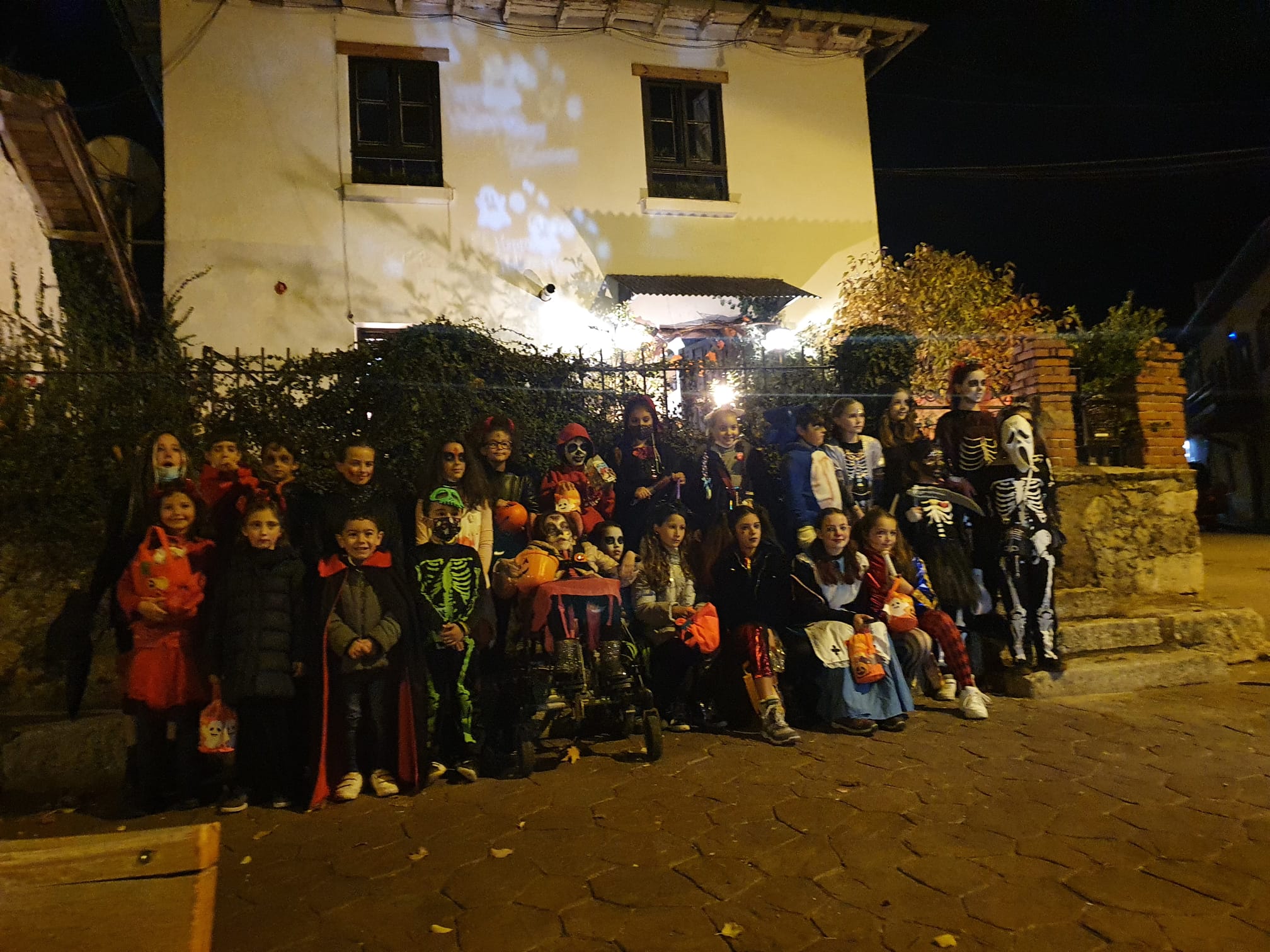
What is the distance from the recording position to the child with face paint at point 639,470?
5.95 meters

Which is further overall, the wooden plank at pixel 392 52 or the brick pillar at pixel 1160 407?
the wooden plank at pixel 392 52

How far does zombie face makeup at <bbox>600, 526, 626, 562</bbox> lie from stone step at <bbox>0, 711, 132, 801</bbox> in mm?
2943

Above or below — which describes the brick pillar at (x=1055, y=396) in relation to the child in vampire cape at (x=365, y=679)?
above

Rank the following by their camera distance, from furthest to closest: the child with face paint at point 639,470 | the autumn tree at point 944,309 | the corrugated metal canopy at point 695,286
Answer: the corrugated metal canopy at point 695,286 → the autumn tree at point 944,309 → the child with face paint at point 639,470

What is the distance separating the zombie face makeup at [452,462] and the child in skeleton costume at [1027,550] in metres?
3.93

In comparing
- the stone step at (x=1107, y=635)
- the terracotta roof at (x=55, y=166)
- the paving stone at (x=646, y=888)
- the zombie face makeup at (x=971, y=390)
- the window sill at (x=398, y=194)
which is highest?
the window sill at (x=398, y=194)

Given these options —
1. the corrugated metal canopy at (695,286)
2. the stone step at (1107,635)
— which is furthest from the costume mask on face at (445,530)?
the corrugated metal canopy at (695,286)

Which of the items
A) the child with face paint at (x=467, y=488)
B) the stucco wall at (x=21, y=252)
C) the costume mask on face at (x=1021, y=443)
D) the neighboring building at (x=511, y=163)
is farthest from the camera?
the neighboring building at (x=511, y=163)

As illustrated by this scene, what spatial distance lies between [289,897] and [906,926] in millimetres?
2375

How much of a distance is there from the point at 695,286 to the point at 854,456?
5421 mm

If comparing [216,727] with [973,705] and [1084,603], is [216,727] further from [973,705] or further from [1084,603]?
[1084,603]

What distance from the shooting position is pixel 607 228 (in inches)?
461

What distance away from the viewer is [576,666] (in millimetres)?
4895

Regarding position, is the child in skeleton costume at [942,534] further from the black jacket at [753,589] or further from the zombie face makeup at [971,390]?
the black jacket at [753,589]
